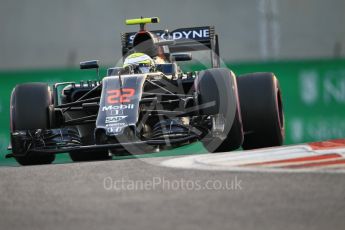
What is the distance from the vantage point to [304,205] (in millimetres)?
5809

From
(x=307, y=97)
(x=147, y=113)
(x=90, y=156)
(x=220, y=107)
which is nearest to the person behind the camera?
(x=220, y=107)

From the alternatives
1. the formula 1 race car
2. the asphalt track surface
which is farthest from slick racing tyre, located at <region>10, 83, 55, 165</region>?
the asphalt track surface

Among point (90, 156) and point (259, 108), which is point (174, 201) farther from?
point (90, 156)

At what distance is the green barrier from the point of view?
44.3ft

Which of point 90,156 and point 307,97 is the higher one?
point 307,97

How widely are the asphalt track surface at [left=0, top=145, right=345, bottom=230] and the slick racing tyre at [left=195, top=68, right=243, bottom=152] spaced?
205 cm

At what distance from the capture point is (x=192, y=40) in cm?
1304

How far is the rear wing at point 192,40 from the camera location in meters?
12.9

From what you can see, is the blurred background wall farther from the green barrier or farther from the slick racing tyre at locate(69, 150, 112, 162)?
the slick racing tyre at locate(69, 150, 112, 162)

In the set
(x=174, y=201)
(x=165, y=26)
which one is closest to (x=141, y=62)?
(x=174, y=201)

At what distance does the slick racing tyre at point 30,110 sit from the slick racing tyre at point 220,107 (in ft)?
6.34

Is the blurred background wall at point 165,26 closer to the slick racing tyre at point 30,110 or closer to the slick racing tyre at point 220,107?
the slick racing tyre at point 30,110

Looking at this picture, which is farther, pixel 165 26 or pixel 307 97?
pixel 165 26

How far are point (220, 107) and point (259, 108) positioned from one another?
902 mm
